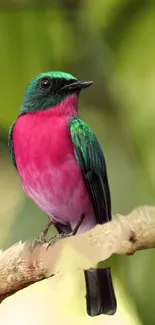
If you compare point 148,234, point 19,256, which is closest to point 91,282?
point 19,256

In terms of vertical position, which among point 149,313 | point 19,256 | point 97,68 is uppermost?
point 97,68

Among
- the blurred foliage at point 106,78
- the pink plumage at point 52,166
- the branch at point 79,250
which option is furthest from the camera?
the pink plumage at point 52,166

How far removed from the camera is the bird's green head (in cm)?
68

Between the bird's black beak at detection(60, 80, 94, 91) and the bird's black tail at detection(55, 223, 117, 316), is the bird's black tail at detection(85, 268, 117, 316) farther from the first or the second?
the bird's black beak at detection(60, 80, 94, 91)

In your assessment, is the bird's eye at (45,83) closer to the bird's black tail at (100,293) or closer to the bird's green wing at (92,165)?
the bird's green wing at (92,165)

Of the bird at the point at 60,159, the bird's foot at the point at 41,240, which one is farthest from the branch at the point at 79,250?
the bird at the point at 60,159

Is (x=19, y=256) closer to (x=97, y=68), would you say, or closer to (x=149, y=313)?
(x=149, y=313)

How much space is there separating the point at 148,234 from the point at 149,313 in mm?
208

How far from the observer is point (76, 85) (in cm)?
69

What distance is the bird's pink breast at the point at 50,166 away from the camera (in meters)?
0.74

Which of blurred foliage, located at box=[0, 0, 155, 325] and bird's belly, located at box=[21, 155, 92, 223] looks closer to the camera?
blurred foliage, located at box=[0, 0, 155, 325]

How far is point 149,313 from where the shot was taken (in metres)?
0.64

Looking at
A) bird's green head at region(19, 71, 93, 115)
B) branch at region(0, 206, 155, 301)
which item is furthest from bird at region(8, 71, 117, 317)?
branch at region(0, 206, 155, 301)

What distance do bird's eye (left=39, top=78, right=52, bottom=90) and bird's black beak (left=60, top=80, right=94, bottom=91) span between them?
2 centimetres
